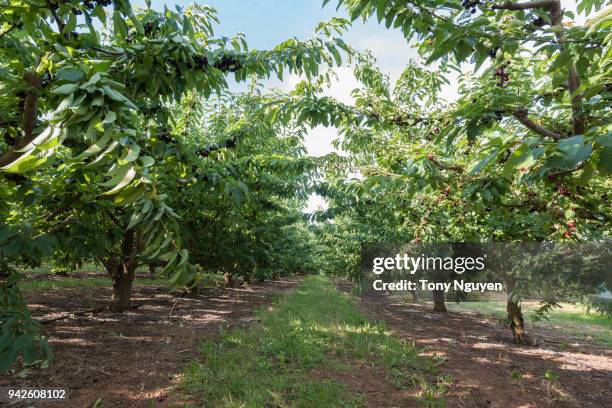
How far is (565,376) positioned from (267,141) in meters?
8.68

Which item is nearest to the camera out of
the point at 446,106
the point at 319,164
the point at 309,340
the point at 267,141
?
the point at 446,106

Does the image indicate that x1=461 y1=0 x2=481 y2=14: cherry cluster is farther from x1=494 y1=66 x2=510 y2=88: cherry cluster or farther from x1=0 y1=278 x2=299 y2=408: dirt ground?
x1=0 y1=278 x2=299 y2=408: dirt ground

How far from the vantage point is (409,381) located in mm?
5199

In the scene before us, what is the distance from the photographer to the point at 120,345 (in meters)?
5.91

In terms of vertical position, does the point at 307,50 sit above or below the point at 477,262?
above

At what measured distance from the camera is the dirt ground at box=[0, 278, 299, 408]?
4.14m

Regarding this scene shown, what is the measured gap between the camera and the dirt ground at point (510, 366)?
484 centimetres

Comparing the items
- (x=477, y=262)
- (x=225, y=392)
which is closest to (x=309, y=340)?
(x=225, y=392)

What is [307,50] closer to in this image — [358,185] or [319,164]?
[358,185]

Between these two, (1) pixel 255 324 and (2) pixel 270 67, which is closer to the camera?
(2) pixel 270 67

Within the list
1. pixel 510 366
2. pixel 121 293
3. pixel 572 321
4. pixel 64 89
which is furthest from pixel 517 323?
pixel 64 89

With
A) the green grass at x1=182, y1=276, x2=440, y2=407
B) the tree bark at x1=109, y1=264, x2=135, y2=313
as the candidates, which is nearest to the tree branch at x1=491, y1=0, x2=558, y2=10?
the green grass at x1=182, y1=276, x2=440, y2=407
